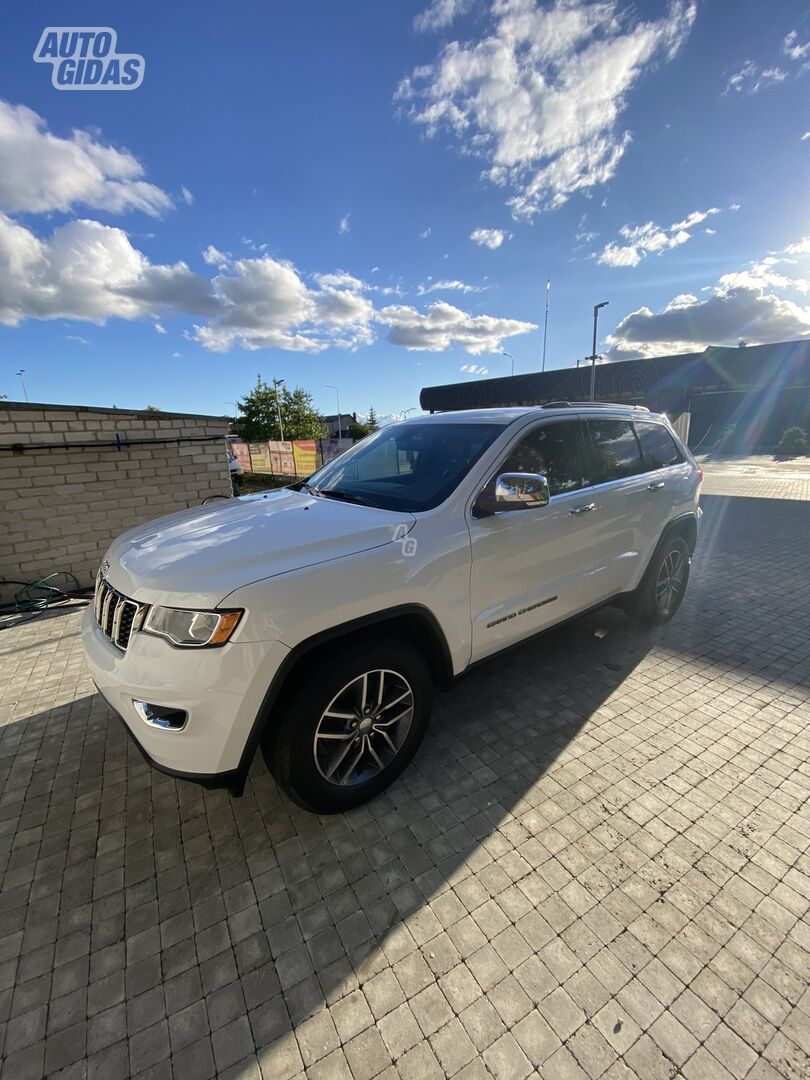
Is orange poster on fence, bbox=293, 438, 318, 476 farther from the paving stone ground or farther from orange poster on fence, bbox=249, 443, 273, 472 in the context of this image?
the paving stone ground

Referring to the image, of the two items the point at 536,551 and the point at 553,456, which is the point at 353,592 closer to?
the point at 536,551

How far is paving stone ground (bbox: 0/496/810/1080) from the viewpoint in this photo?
55.6 inches

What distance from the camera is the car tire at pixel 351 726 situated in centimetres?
191

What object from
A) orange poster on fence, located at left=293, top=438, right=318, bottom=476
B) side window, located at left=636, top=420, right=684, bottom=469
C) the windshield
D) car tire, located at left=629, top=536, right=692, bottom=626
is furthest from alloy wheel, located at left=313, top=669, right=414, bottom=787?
orange poster on fence, located at left=293, top=438, right=318, bottom=476

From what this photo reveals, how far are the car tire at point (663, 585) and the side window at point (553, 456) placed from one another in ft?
4.25

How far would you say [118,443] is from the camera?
19.3 feet

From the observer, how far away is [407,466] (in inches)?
115

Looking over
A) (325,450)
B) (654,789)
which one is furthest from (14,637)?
(325,450)

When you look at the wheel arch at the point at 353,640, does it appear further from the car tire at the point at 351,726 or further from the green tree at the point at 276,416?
the green tree at the point at 276,416

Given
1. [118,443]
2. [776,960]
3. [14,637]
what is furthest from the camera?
[118,443]

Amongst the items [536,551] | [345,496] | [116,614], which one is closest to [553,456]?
[536,551]

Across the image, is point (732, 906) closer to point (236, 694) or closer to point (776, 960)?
point (776, 960)

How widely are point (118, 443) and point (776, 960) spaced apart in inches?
279

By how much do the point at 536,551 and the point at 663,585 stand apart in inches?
80.3
